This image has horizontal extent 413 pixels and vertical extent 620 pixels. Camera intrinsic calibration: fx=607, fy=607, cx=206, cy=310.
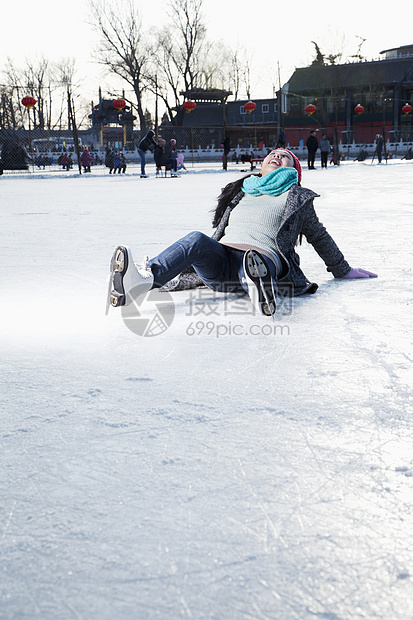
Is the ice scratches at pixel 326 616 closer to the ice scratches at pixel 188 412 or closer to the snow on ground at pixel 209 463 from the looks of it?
the snow on ground at pixel 209 463

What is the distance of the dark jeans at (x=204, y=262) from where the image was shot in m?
2.60

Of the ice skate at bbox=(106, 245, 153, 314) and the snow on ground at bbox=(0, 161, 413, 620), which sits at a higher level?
the ice skate at bbox=(106, 245, 153, 314)

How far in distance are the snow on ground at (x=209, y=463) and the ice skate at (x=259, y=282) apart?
0.08 m

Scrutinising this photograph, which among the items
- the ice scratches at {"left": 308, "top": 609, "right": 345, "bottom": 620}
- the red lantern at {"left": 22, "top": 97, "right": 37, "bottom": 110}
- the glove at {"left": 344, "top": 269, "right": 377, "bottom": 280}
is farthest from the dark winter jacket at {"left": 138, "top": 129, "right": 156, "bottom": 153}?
the ice scratches at {"left": 308, "top": 609, "right": 345, "bottom": 620}

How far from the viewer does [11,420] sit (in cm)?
158

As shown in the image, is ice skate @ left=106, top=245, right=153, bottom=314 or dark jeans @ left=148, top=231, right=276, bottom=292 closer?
ice skate @ left=106, top=245, right=153, bottom=314

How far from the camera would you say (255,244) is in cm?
276

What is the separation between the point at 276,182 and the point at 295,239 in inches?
11.1

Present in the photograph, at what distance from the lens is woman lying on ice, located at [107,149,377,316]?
2557mm

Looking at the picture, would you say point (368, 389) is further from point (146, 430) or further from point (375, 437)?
point (146, 430)

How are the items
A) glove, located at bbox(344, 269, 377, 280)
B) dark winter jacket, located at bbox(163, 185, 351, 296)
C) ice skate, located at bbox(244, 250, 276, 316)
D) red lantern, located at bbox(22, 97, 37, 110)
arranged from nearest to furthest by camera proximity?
ice skate, located at bbox(244, 250, 276, 316) → dark winter jacket, located at bbox(163, 185, 351, 296) → glove, located at bbox(344, 269, 377, 280) → red lantern, located at bbox(22, 97, 37, 110)

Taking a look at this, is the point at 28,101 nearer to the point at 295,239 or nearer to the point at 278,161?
the point at 278,161

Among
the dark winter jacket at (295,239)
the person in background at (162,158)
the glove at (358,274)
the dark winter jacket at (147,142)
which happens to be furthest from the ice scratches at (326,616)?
the person in background at (162,158)

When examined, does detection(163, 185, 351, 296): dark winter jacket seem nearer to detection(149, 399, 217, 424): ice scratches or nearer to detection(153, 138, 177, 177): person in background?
detection(149, 399, 217, 424): ice scratches
